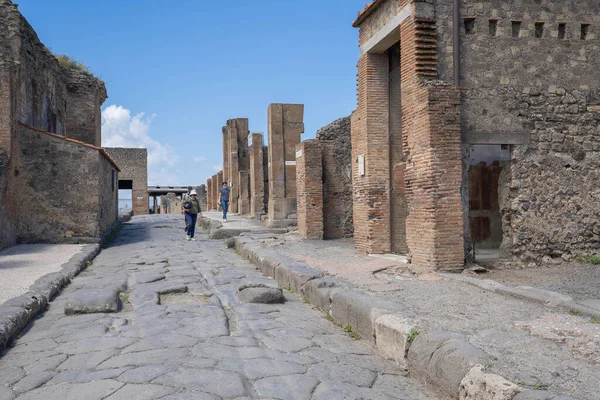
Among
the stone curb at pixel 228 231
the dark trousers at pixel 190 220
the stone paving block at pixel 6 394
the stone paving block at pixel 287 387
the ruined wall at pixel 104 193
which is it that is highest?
the ruined wall at pixel 104 193

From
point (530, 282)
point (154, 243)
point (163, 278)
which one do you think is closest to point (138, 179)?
point (154, 243)

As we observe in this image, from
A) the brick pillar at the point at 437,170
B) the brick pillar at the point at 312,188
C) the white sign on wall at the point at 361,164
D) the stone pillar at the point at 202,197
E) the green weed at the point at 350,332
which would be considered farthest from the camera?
the stone pillar at the point at 202,197

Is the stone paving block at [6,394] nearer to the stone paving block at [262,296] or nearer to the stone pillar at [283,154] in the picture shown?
the stone paving block at [262,296]

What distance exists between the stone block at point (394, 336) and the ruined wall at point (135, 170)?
3466 cm

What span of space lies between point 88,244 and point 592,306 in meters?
10.1

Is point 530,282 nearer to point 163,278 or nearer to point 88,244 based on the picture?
point 163,278

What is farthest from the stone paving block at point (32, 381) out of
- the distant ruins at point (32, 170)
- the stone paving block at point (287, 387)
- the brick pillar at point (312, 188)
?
the brick pillar at point (312, 188)

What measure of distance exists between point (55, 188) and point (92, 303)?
23.9ft

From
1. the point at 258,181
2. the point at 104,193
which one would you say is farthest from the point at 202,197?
the point at 104,193

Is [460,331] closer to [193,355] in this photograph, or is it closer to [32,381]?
[193,355]

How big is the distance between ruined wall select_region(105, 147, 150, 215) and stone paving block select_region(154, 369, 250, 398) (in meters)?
34.9

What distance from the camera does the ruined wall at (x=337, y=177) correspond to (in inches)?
504

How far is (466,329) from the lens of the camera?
4.04 metres

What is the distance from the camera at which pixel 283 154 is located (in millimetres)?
16469
